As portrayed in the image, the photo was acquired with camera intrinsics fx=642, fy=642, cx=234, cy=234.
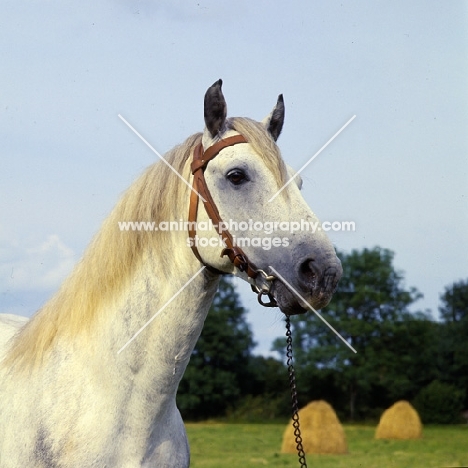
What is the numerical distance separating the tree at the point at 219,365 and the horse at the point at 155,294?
23.7 metres

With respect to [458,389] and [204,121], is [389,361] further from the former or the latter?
[204,121]

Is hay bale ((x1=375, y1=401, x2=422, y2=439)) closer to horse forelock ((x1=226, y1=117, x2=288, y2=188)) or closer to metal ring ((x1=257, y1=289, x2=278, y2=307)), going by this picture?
metal ring ((x1=257, y1=289, x2=278, y2=307))

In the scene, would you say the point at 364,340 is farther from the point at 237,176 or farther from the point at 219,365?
the point at 237,176

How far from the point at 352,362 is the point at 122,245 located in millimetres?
27659

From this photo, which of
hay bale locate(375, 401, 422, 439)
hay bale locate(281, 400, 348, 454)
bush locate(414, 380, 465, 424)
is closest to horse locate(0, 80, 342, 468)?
hay bale locate(281, 400, 348, 454)

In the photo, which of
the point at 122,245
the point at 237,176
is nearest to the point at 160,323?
the point at 122,245

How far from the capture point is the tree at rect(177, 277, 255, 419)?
1088 inches

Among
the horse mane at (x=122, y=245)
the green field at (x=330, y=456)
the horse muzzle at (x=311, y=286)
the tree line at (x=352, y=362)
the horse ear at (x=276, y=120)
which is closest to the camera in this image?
the horse muzzle at (x=311, y=286)

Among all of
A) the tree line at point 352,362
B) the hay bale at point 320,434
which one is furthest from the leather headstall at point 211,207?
the tree line at point 352,362

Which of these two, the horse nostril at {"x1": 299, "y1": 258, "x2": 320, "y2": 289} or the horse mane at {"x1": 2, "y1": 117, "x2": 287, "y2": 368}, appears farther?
the horse mane at {"x1": 2, "y1": 117, "x2": 287, "y2": 368}

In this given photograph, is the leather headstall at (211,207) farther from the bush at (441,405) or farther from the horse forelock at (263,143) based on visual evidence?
the bush at (441,405)

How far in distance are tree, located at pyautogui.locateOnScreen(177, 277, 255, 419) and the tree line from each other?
0.04 m

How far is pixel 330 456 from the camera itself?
65.6 ft

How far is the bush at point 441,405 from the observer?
27844 millimetres
